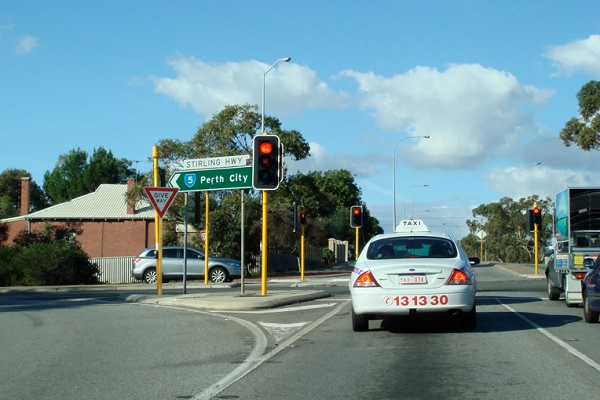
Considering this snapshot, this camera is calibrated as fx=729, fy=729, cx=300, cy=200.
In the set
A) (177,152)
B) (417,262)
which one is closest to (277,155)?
(417,262)

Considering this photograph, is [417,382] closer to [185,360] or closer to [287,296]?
[185,360]

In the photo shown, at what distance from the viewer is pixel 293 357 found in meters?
9.38

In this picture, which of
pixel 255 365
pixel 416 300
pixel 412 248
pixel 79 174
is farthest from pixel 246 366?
pixel 79 174

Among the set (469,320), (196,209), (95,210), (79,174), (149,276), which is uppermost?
(79,174)

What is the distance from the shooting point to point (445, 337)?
35.9ft

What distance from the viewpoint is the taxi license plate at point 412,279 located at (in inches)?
424

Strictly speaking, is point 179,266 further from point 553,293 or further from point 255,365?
point 255,365

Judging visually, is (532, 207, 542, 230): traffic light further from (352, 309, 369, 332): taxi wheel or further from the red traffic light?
(352, 309, 369, 332): taxi wheel

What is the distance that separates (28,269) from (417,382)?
26.3 metres

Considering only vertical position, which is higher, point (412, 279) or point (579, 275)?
point (412, 279)

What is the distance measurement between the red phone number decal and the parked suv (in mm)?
21012

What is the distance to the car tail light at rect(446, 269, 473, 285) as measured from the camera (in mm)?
10766

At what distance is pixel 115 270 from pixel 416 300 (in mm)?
30728

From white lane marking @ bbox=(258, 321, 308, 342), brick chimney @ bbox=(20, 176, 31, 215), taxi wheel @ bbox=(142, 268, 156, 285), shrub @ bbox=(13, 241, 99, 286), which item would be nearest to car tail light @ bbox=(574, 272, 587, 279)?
white lane marking @ bbox=(258, 321, 308, 342)
